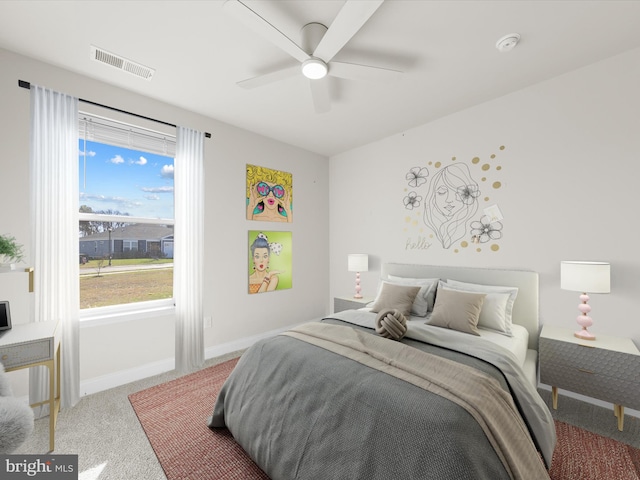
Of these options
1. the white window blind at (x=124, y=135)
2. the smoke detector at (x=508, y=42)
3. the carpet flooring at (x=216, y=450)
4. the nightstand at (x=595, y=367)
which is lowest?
the carpet flooring at (x=216, y=450)

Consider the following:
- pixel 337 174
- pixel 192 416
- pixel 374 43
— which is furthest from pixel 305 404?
pixel 337 174

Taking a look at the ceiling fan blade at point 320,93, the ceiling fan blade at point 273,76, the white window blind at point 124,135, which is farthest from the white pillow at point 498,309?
Result: the white window blind at point 124,135

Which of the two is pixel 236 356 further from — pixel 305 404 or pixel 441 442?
pixel 441 442

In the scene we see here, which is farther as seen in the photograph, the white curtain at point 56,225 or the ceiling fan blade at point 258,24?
the white curtain at point 56,225

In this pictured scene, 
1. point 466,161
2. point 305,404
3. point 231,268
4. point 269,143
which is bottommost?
point 305,404

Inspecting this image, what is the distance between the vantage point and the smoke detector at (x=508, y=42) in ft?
6.35

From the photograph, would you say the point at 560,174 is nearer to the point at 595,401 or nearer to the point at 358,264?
the point at 595,401

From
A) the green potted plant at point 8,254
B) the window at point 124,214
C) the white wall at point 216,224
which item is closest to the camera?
the green potted plant at point 8,254

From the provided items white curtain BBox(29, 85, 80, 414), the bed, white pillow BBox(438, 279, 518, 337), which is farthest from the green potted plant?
white pillow BBox(438, 279, 518, 337)

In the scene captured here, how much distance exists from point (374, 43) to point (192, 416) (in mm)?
3114

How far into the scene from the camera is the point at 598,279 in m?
2.04

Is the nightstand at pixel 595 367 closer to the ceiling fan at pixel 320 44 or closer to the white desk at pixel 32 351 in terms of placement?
the ceiling fan at pixel 320 44

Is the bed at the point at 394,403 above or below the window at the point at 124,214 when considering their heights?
below

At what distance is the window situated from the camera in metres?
2.62
